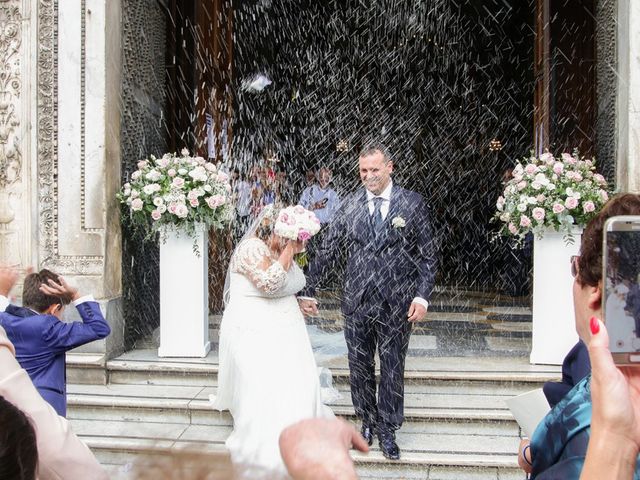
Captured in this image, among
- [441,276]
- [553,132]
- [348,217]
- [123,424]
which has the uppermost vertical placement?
[553,132]

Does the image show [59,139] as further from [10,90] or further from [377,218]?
[377,218]

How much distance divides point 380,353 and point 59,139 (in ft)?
12.3

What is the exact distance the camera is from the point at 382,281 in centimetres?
479

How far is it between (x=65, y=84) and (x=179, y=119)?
2.53 meters

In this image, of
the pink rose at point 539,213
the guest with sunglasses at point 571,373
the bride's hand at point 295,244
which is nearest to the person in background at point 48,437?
the guest with sunglasses at point 571,373

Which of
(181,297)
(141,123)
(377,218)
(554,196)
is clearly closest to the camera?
(377,218)

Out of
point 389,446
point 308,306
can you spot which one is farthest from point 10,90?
point 389,446

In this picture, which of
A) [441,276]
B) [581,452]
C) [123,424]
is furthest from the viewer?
[441,276]

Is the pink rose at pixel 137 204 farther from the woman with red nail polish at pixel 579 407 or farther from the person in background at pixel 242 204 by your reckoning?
the woman with red nail polish at pixel 579 407

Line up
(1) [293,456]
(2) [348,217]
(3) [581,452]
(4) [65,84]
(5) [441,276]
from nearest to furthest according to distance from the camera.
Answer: (1) [293,456], (3) [581,452], (2) [348,217], (4) [65,84], (5) [441,276]

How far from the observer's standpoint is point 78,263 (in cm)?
657

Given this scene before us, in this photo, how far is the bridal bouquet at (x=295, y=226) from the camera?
189 inches

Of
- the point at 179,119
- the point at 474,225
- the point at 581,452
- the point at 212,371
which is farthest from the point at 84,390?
the point at 474,225

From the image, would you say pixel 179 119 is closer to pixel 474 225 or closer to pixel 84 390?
pixel 84 390
